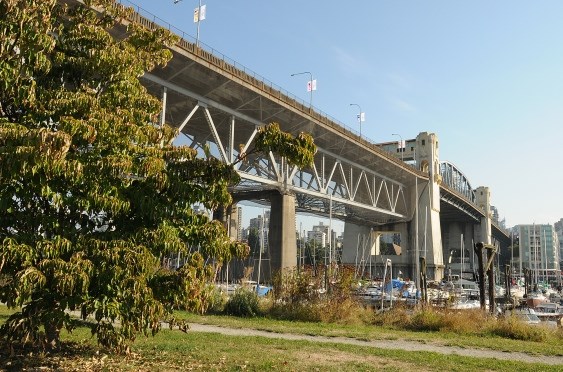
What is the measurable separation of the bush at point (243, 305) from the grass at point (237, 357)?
23.6ft

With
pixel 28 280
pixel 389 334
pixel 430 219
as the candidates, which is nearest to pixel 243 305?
pixel 389 334

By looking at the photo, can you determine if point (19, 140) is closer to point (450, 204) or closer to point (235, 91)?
point (235, 91)

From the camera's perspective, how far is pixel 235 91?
39.3 meters

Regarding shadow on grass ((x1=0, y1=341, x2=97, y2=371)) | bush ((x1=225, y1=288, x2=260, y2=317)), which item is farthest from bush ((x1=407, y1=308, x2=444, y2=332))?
shadow on grass ((x1=0, y1=341, x2=97, y2=371))

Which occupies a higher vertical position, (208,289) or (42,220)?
(42,220)

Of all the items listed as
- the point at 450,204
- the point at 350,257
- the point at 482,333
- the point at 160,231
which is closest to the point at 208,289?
the point at 160,231

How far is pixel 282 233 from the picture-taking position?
48.0 m

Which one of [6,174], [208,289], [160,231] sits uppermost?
[6,174]

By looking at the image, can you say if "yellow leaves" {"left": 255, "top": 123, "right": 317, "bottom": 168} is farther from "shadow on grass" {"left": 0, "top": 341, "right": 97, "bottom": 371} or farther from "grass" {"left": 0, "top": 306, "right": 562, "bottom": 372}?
"shadow on grass" {"left": 0, "top": 341, "right": 97, "bottom": 371}

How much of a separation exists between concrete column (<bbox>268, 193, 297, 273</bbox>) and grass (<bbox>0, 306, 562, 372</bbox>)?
Result: 3231cm

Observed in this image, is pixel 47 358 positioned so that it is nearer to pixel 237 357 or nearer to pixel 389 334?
pixel 237 357

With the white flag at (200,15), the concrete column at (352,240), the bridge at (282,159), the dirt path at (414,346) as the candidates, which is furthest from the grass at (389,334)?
the concrete column at (352,240)

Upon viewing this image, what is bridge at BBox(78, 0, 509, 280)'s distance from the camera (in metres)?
35.8

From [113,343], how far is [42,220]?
2.24 m
